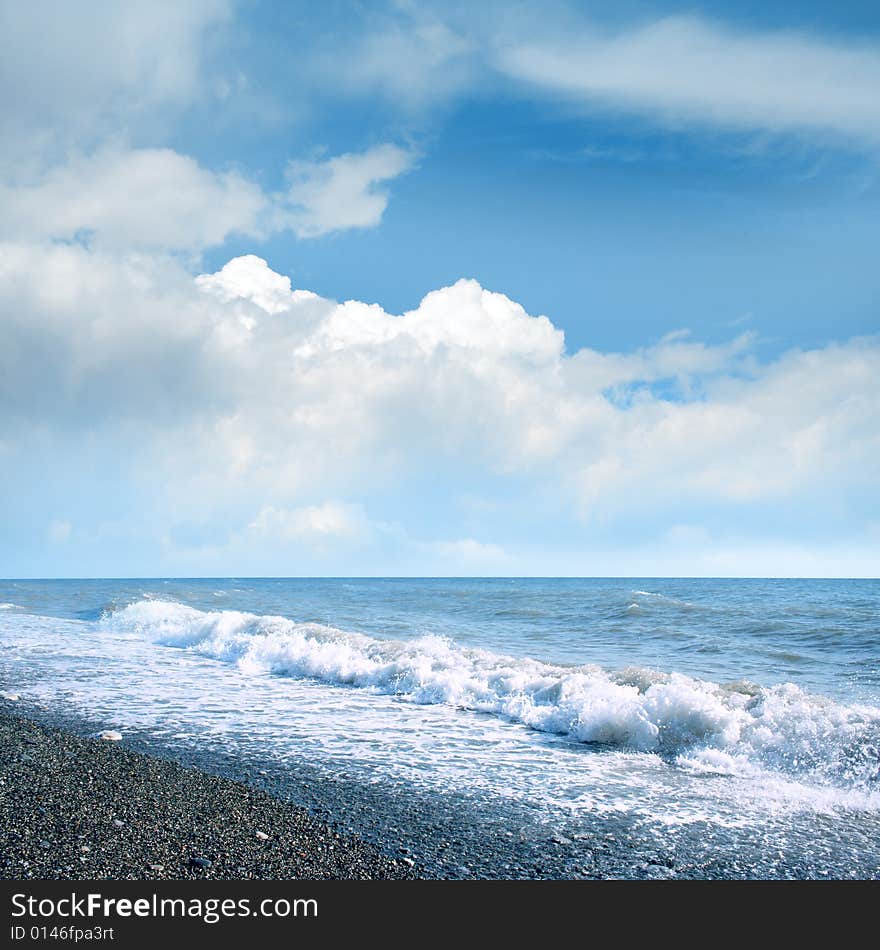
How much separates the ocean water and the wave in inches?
1.6

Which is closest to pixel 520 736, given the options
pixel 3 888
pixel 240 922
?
pixel 240 922

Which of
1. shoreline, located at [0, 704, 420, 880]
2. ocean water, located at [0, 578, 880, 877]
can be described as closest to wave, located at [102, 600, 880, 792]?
ocean water, located at [0, 578, 880, 877]

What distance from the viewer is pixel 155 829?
6.46 meters

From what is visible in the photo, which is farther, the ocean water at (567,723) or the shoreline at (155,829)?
the ocean water at (567,723)

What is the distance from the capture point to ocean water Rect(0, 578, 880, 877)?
713 centimetres

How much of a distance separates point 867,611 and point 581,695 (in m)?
32.9

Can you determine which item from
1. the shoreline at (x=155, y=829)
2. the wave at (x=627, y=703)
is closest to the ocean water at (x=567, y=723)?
the wave at (x=627, y=703)

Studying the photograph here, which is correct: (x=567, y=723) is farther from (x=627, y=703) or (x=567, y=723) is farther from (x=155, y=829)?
(x=155, y=829)

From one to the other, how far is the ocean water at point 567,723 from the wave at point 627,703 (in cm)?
4

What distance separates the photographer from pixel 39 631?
2764cm

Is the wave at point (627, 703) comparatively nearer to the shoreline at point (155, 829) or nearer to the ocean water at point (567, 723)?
the ocean water at point (567, 723)

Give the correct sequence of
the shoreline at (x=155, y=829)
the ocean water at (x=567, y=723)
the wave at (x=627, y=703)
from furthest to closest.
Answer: the wave at (x=627, y=703) < the ocean water at (x=567, y=723) < the shoreline at (x=155, y=829)

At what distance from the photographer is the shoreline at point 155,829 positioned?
562 cm

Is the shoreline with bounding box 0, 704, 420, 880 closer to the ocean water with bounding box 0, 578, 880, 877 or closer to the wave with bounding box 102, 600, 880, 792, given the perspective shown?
the ocean water with bounding box 0, 578, 880, 877
